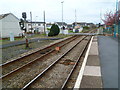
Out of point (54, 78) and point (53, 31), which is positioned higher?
point (53, 31)

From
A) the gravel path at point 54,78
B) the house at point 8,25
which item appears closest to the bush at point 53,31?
the house at point 8,25

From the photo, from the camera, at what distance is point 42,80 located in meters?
5.73

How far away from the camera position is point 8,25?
3816 centimetres

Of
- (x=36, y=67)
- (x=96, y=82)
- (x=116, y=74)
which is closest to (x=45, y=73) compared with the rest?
(x=36, y=67)

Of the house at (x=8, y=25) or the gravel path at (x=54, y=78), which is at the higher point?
the house at (x=8, y=25)

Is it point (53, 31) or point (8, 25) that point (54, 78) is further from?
point (8, 25)

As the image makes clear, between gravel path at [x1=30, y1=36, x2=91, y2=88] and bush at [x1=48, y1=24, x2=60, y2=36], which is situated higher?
bush at [x1=48, y1=24, x2=60, y2=36]

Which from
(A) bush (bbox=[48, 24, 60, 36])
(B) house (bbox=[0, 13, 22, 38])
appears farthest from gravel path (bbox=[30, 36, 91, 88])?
(B) house (bbox=[0, 13, 22, 38])

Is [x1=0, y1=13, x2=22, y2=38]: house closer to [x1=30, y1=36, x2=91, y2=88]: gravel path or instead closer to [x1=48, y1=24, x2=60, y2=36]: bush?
[x1=48, y1=24, x2=60, y2=36]: bush

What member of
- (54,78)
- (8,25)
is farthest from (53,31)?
(54,78)

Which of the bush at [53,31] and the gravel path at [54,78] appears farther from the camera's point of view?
the bush at [53,31]

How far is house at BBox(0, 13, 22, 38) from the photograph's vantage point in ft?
117

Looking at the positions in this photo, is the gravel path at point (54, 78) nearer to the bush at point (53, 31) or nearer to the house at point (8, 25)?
the bush at point (53, 31)

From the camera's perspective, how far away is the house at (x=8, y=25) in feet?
117
